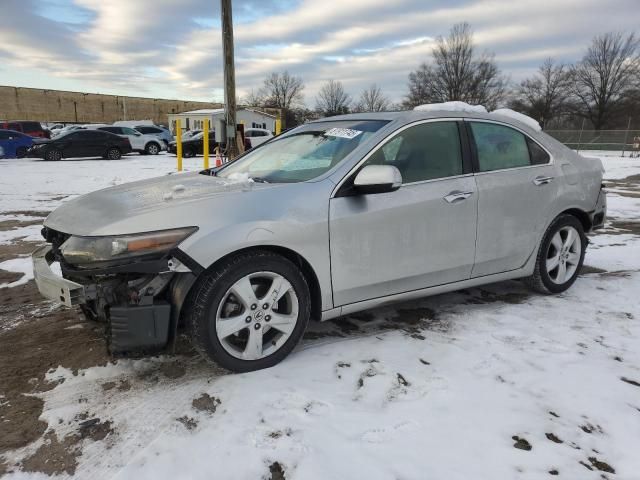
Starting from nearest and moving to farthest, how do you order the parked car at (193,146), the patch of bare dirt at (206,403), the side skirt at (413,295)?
the patch of bare dirt at (206,403), the side skirt at (413,295), the parked car at (193,146)

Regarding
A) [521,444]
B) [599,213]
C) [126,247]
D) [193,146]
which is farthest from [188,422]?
[193,146]

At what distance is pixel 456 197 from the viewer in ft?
11.6

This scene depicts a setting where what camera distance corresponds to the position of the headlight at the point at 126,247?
8.49ft

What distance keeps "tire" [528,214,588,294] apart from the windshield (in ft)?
5.93

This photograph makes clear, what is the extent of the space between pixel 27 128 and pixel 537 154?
29.5 metres

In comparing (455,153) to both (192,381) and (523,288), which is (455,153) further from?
(192,381)

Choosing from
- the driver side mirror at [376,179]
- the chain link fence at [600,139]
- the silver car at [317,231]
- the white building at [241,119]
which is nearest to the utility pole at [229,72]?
the silver car at [317,231]

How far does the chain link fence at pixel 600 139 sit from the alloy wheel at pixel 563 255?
2818cm

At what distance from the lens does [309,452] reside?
2.21 m

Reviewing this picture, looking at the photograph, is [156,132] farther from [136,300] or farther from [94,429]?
[94,429]

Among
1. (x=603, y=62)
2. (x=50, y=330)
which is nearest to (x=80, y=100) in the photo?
(x=603, y=62)

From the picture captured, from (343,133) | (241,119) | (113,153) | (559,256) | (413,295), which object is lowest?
(413,295)

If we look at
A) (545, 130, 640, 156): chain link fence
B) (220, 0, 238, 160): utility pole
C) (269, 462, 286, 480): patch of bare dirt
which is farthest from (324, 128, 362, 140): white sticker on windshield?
(545, 130, 640, 156): chain link fence

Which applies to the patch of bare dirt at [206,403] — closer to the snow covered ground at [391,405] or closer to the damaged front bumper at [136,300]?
the snow covered ground at [391,405]
